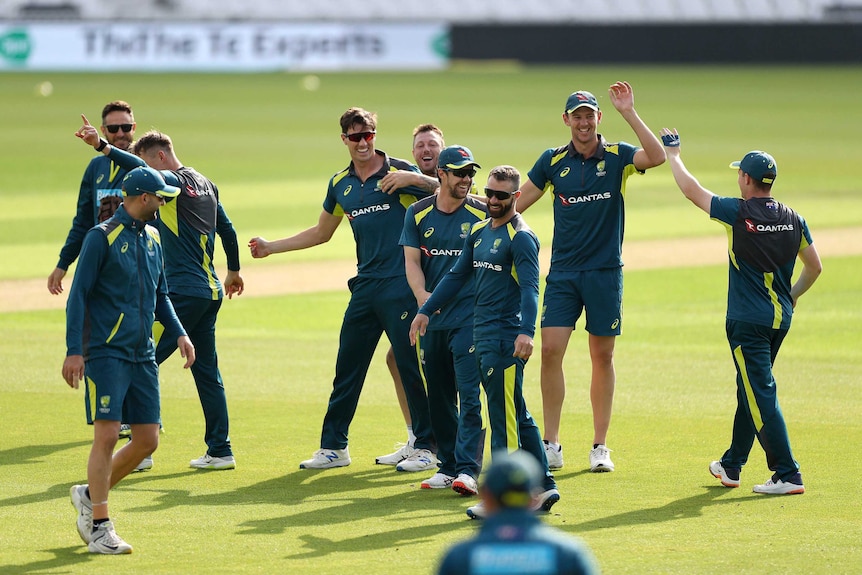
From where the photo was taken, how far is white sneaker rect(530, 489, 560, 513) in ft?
26.1

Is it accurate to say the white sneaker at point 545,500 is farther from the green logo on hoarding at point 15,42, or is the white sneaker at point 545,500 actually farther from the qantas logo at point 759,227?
the green logo on hoarding at point 15,42

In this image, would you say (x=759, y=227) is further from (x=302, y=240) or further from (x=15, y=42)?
(x=15, y=42)

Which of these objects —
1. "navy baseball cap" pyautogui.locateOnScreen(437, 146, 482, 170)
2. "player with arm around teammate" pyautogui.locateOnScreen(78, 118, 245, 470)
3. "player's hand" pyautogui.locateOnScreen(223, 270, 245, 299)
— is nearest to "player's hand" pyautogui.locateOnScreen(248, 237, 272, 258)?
"player's hand" pyautogui.locateOnScreen(223, 270, 245, 299)

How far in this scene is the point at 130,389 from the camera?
293 inches

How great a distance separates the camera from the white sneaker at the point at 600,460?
30.3 feet

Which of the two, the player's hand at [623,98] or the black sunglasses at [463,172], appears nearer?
the black sunglasses at [463,172]

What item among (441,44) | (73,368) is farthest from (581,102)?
(441,44)

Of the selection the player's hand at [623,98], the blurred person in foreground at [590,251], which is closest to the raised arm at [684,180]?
the blurred person in foreground at [590,251]

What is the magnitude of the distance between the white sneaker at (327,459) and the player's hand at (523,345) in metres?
2.12

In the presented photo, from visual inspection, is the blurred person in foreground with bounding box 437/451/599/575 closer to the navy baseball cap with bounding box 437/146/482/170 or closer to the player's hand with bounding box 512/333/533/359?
the player's hand with bounding box 512/333/533/359

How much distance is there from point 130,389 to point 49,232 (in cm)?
1464

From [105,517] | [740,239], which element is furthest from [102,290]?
[740,239]

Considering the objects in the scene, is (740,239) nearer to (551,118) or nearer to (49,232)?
(49,232)

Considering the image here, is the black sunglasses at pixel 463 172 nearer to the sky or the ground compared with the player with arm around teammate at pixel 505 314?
nearer to the sky
